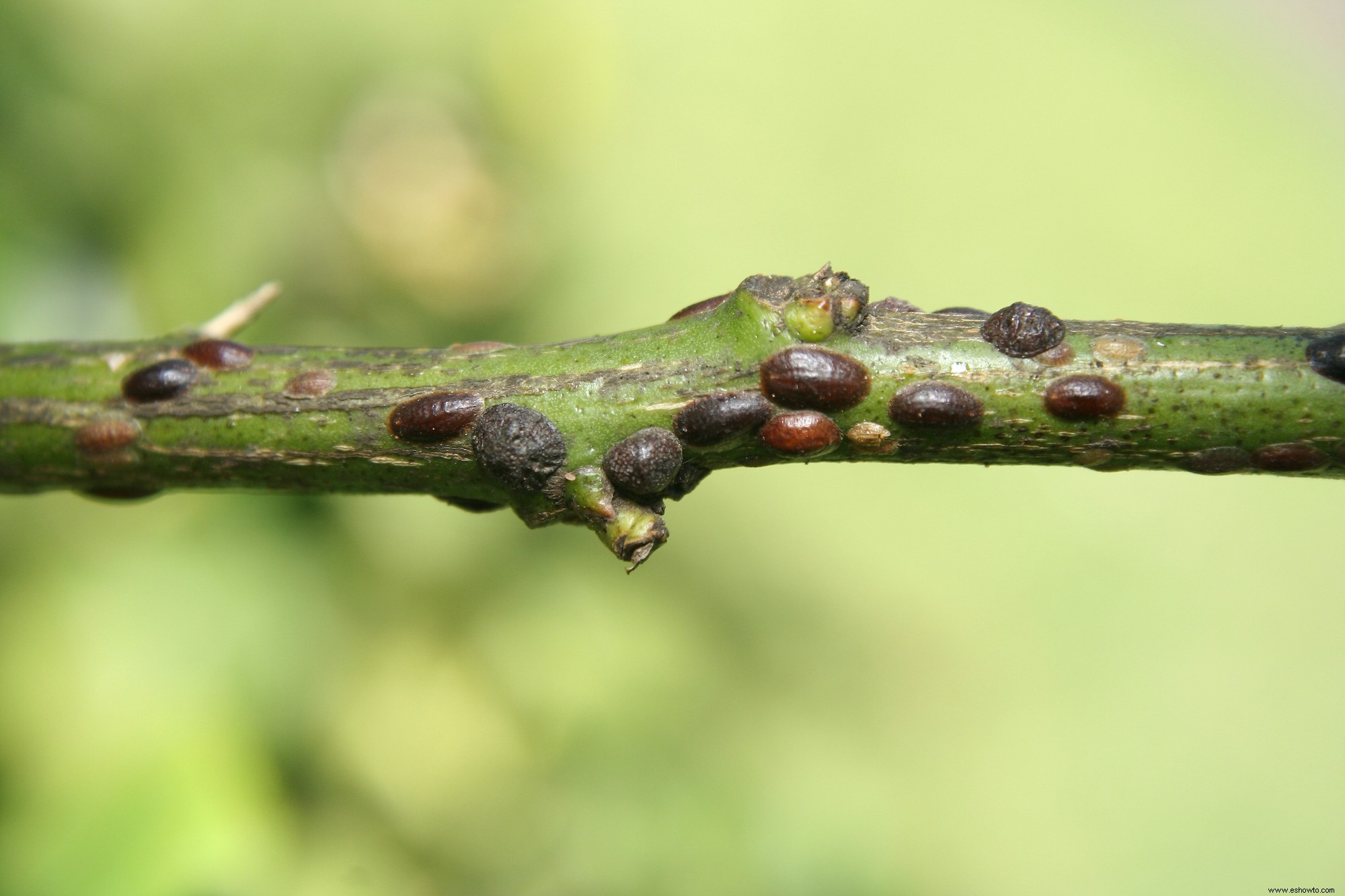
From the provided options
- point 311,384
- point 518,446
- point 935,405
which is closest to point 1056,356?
point 935,405

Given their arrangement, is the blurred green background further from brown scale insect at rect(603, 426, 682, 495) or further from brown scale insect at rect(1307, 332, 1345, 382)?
brown scale insect at rect(1307, 332, 1345, 382)

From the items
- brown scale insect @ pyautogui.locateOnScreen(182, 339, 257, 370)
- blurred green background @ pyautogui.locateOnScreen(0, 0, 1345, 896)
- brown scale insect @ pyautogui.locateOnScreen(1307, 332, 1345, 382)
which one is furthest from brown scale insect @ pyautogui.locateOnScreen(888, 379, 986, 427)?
blurred green background @ pyautogui.locateOnScreen(0, 0, 1345, 896)

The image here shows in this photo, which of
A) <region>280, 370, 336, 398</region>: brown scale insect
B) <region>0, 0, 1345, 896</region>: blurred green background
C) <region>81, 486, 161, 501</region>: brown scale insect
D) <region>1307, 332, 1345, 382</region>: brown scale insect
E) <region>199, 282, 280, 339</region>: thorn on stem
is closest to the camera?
<region>1307, 332, 1345, 382</region>: brown scale insect

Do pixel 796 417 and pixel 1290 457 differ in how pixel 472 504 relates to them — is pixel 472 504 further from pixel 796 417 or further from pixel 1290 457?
pixel 1290 457

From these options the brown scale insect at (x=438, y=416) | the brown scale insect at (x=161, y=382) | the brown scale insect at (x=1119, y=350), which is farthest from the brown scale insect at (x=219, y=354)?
the brown scale insect at (x=1119, y=350)

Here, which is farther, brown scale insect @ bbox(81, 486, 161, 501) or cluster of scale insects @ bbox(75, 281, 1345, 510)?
brown scale insect @ bbox(81, 486, 161, 501)

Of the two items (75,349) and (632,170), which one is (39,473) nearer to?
(75,349)

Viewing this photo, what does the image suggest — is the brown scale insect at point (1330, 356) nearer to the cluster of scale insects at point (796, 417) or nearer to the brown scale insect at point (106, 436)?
the cluster of scale insects at point (796, 417)

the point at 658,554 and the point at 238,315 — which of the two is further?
the point at 658,554
